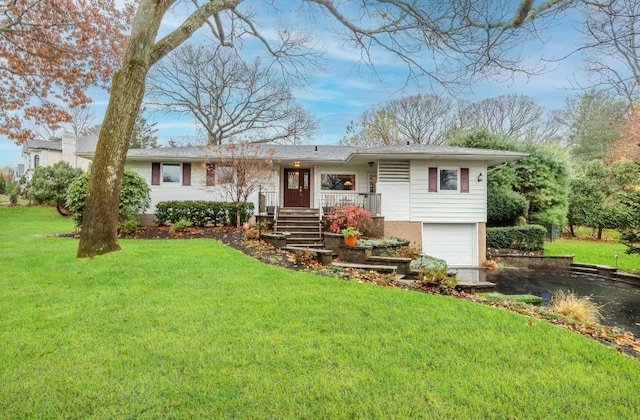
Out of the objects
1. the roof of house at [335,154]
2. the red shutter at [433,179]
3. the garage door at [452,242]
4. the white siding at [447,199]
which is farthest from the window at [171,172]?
the garage door at [452,242]

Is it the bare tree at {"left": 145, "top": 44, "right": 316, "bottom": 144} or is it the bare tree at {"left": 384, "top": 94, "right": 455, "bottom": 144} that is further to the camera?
the bare tree at {"left": 384, "top": 94, "right": 455, "bottom": 144}

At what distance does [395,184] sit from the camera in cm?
1316

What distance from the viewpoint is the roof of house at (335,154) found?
12266 mm

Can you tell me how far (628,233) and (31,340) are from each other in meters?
14.0

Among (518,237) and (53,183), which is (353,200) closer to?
(518,237)

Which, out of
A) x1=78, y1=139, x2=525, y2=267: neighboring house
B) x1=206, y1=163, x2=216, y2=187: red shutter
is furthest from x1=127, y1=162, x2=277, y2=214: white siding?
x1=206, y1=163, x2=216, y2=187: red shutter

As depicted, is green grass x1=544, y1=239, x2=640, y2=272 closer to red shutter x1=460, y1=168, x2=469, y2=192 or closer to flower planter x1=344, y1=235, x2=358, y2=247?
red shutter x1=460, y1=168, x2=469, y2=192

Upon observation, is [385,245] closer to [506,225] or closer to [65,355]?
[65,355]

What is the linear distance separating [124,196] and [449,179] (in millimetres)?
11644

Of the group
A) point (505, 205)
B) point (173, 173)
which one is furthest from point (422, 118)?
point (173, 173)

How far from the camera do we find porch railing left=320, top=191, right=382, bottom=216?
12445 millimetres

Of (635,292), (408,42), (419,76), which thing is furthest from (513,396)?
(635,292)

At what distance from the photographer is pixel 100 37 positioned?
13062mm

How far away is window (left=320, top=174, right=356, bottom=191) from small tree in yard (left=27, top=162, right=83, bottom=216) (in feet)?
50.7
